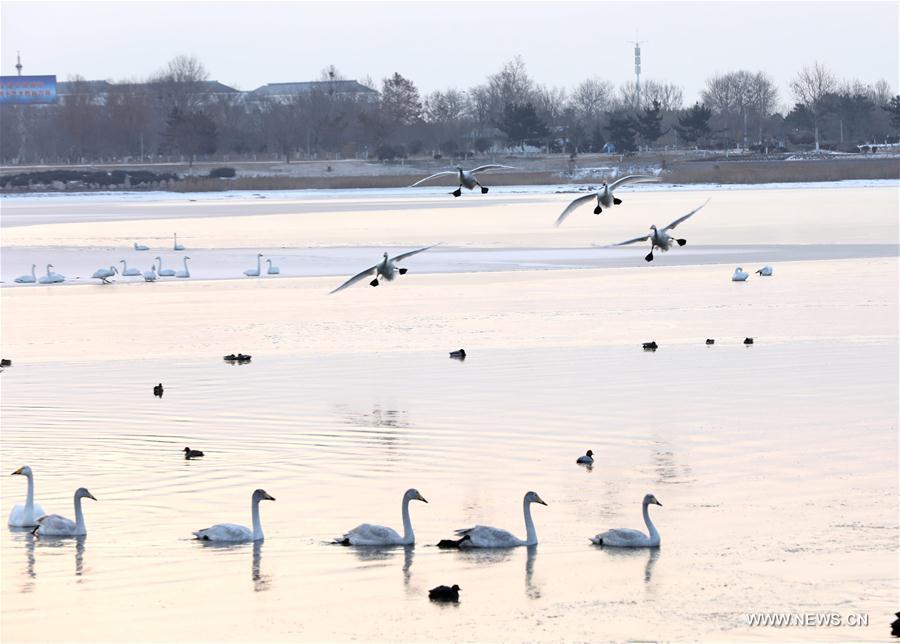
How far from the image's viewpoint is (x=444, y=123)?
14125 cm

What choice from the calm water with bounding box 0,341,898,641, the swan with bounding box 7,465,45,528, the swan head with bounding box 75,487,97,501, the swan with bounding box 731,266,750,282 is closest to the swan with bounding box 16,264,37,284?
the calm water with bounding box 0,341,898,641

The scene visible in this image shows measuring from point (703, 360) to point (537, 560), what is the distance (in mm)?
11461

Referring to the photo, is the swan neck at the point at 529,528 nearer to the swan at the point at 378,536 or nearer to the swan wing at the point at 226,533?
the swan at the point at 378,536

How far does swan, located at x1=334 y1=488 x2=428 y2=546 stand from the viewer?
14.3 metres

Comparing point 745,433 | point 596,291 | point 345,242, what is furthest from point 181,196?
point 745,433

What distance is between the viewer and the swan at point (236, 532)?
1448 centimetres

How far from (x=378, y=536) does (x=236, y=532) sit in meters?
1.27

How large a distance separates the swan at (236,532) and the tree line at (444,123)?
325 ft

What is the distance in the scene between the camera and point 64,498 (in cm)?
1647

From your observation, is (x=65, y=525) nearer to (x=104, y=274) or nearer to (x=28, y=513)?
(x=28, y=513)

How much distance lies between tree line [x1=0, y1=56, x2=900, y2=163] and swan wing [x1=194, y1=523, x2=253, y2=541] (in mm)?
99178

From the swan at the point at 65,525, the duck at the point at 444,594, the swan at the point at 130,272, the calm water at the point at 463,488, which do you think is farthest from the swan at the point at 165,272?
the duck at the point at 444,594

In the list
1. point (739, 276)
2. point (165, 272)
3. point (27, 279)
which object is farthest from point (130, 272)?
point (739, 276)

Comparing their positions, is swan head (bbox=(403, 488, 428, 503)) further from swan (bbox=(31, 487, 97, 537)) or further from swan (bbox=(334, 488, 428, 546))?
swan (bbox=(31, 487, 97, 537))
